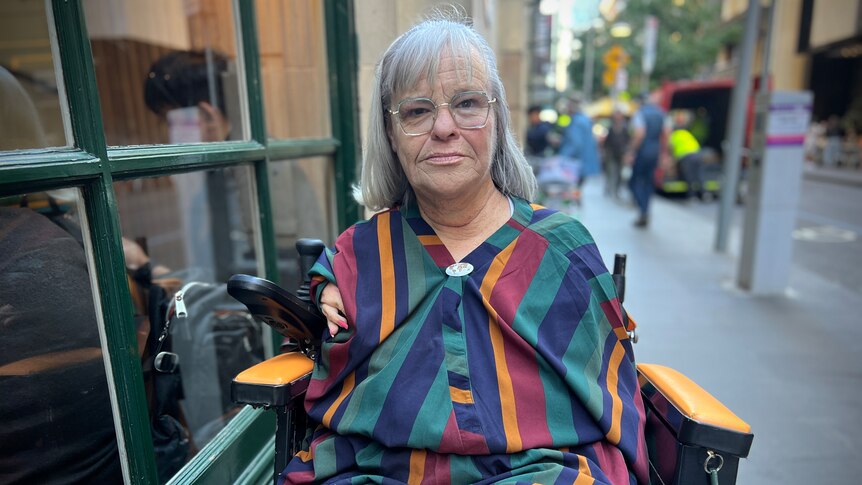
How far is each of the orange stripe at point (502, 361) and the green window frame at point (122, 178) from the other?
893mm

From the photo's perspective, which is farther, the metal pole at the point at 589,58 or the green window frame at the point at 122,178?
the metal pole at the point at 589,58

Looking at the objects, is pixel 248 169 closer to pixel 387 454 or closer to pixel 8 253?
pixel 8 253

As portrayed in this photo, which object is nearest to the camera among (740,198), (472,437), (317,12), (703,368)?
(472,437)

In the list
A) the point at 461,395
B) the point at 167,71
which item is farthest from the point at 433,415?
the point at 167,71

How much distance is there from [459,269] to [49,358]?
1043 millimetres

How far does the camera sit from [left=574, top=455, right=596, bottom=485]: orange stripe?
122 cm

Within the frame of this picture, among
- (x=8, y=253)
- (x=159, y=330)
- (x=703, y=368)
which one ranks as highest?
(x=8, y=253)

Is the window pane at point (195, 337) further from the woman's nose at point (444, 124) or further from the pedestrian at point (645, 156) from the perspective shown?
the pedestrian at point (645, 156)

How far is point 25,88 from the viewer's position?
7.36 ft

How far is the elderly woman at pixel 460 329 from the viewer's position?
129cm

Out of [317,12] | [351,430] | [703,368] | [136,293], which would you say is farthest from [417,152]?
[703,368]

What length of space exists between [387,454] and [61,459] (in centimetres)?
85

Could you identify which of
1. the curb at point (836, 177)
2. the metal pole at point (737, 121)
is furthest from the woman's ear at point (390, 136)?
the curb at point (836, 177)

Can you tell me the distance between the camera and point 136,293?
1892 mm
